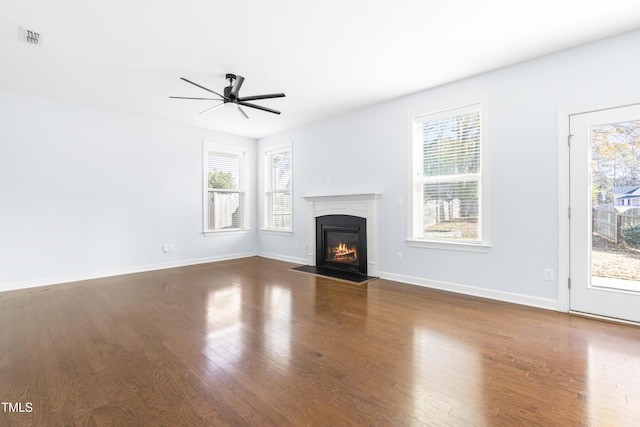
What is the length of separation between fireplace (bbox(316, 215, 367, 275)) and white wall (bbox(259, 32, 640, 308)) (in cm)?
37

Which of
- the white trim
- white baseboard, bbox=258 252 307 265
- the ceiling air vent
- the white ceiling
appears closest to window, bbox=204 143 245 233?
white baseboard, bbox=258 252 307 265

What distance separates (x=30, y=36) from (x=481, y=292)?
5.35 meters

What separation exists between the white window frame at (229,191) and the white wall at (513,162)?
10.5 ft

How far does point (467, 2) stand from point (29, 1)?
11.3 feet

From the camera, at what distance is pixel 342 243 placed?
17.1ft

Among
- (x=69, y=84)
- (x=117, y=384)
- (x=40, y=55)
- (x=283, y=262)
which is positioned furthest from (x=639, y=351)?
(x=69, y=84)

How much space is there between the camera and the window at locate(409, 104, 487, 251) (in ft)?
12.1

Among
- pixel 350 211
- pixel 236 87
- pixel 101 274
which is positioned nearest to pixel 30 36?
pixel 236 87

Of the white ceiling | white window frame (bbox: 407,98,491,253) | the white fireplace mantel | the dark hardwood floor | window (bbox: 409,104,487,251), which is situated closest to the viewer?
the dark hardwood floor

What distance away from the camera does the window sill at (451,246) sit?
3.59m

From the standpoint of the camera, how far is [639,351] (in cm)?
222

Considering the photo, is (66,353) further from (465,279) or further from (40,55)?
(465,279)

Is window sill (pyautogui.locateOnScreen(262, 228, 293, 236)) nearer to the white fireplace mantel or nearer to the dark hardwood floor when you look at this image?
the white fireplace mantel

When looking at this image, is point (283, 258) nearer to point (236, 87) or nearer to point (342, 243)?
point (342, 243)
